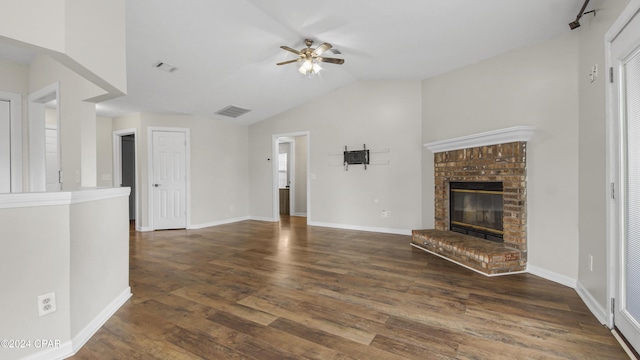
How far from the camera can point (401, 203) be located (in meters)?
5.17

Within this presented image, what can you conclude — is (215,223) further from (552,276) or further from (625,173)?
(625,173)

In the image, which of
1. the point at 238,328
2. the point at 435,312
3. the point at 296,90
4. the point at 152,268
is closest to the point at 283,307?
the point at 238,328

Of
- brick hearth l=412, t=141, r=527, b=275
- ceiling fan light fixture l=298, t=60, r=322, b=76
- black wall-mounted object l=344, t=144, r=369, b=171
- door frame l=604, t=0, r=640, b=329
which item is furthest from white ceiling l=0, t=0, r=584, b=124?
black wall-mounted object l=344, t=144, r=369, b=171

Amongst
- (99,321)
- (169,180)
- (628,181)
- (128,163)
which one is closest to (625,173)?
(628,181)

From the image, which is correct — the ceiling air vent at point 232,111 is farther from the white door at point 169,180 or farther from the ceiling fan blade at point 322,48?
the ceiling fan blade at point 322,48

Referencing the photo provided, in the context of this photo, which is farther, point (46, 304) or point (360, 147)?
point (360, 147)

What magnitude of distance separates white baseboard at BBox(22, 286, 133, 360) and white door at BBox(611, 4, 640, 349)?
3.42 meters

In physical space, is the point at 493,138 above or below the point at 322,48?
below

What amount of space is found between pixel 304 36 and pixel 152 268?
345 cm

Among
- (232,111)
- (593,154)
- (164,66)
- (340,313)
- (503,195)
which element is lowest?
(340,313)

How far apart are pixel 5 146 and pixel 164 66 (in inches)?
87.0

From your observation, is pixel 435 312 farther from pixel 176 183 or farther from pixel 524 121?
pixel 176 183

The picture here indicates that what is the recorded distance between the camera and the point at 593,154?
2.36 m

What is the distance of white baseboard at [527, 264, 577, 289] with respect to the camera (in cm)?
274
